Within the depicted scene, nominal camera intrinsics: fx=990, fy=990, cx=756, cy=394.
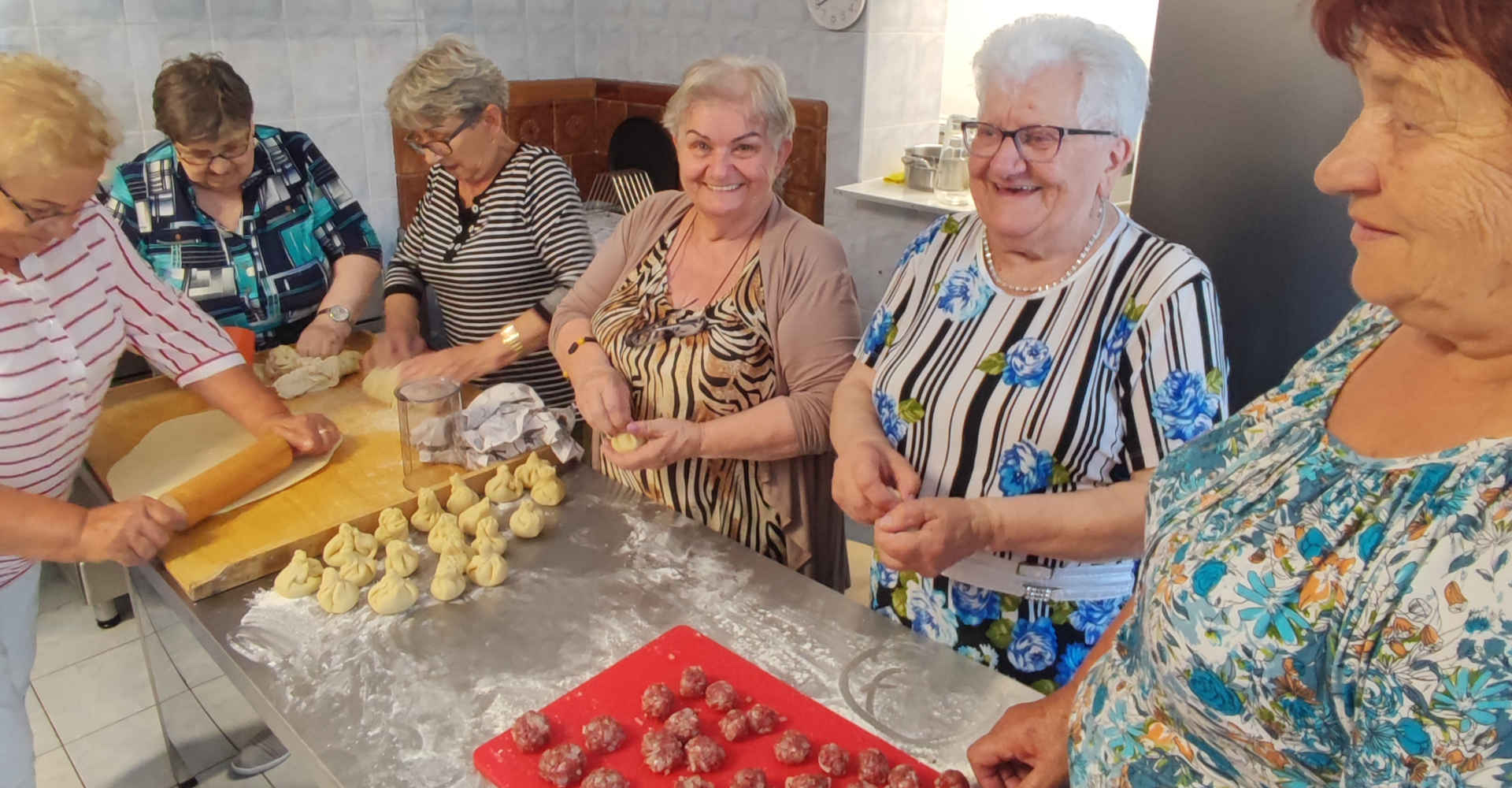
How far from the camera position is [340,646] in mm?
1358

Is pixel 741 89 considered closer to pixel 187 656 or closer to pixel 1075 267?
pixel 1075 267

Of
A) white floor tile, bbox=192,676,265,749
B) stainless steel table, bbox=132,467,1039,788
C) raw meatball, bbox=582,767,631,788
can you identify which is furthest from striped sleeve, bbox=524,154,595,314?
raw meatball, bbox=582,767,631,788

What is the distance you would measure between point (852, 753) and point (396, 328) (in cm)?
174

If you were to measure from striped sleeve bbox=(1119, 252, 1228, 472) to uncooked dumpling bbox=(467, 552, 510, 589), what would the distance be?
0.92m

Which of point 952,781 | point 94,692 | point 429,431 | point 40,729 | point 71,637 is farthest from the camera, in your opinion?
point 71,637

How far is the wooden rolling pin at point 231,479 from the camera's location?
5.09 feet

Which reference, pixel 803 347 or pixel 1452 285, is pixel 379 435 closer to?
pixel 803 347

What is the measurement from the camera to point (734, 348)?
1.70 m

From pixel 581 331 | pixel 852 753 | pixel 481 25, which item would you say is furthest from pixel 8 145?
pixel 481 25

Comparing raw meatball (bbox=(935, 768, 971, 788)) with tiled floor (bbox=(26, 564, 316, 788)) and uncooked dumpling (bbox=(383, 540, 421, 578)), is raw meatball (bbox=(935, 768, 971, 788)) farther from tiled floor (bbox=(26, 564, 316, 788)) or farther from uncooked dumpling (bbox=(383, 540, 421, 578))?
tiled floor (bbox=(26, 564, 316, 788))

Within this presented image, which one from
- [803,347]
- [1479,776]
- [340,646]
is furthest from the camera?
[803,347]

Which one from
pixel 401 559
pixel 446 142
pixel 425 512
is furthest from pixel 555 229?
pixel 401 559

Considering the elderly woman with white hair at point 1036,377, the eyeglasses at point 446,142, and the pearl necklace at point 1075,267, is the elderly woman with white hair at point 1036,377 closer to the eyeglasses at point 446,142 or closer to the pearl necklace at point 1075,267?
the pearl necklace at point 1075,267

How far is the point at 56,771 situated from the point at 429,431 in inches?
56.5
